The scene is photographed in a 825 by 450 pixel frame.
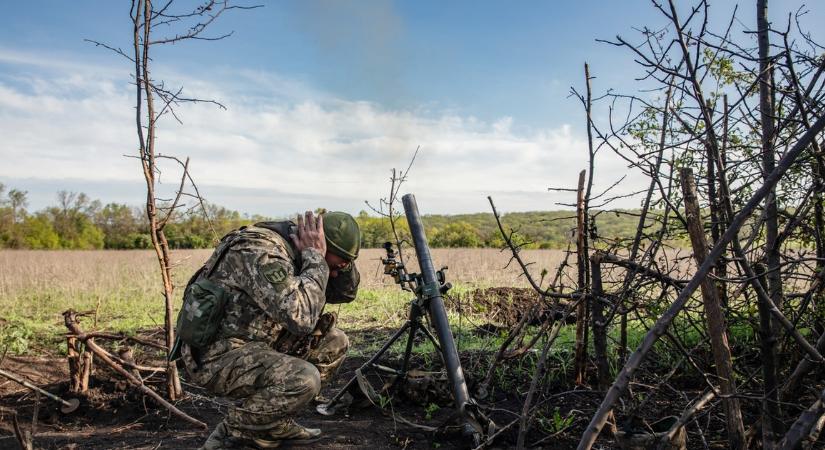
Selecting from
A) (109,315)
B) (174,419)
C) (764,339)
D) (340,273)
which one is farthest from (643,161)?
(109,315)

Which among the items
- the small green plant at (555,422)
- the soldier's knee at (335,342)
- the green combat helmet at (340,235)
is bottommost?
the small green plant at (555,422)

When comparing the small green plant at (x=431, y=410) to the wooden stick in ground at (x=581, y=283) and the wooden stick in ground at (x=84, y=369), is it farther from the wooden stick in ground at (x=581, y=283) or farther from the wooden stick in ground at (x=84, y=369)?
the wooden stick in ground at (x=84, y=369)

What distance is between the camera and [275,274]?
3.30m

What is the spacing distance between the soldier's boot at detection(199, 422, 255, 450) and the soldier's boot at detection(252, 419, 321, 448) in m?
0.07

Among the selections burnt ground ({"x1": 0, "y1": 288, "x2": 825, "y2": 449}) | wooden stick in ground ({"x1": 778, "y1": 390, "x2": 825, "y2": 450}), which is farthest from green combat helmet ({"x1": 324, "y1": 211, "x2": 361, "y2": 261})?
wooden stick in ground ({"x1": 778, "y1": 390, "x2": 825, "y2": 450})

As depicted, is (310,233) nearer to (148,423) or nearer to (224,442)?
(224,442)

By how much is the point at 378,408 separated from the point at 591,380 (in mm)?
1523

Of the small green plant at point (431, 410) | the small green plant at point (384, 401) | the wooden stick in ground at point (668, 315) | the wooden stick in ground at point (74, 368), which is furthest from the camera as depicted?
the wooden stick in ground at point (74, 368)

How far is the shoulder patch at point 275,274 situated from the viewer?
130 inches

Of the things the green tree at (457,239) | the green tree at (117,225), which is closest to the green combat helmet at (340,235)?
the green tree at (457,239)

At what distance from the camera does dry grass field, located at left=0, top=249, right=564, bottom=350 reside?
9.03 m

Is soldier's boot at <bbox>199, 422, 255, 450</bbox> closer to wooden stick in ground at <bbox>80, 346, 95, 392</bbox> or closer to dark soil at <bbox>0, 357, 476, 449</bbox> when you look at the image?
dark soil at <bbox>0, 357, 476, 449</bbox>

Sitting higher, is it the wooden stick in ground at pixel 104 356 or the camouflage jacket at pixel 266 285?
the camouflage jacket at pixel 266 285

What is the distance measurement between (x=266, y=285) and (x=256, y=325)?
352 mm
